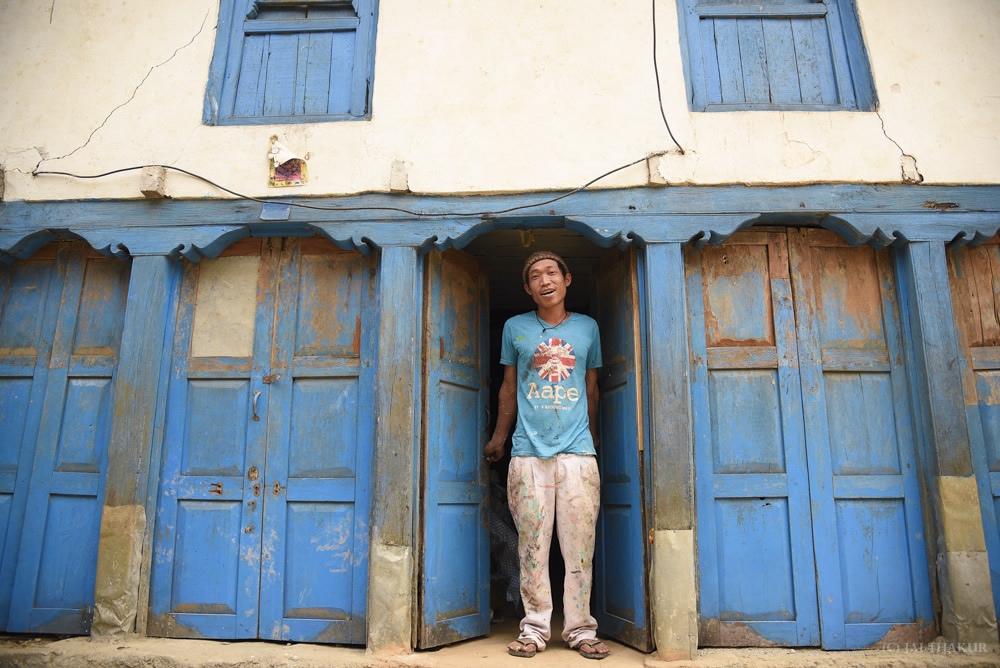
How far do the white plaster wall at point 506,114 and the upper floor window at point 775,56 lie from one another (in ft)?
0.40

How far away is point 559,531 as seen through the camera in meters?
3.90

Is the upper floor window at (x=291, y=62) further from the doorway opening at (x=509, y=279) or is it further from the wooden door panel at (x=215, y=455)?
the doorway opening at (x=509, y=279)

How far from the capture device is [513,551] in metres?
5.07

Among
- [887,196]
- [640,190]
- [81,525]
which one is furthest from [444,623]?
[887,196]

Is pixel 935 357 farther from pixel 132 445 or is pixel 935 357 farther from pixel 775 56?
pixel 132 445

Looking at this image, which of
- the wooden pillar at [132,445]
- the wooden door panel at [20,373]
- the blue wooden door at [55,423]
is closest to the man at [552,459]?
the wooden pillar at [132,445]

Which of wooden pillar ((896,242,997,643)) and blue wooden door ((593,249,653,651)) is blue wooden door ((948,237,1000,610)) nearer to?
wooden pillar ((896,242,997,643))

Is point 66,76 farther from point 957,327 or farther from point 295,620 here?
point 957,327

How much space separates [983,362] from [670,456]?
2.09m

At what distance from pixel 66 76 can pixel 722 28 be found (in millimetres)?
4604

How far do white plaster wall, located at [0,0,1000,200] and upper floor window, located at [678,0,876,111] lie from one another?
12 cm

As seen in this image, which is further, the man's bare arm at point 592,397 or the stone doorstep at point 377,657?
the man's bare arm at point 592,397

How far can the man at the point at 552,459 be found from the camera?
3828 mm

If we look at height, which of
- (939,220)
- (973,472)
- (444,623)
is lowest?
A: (444,623)
